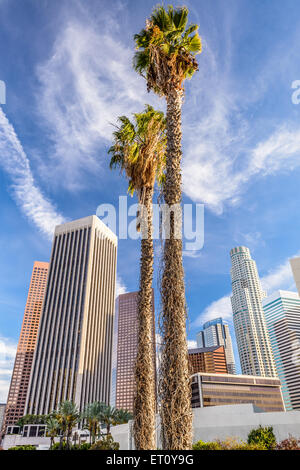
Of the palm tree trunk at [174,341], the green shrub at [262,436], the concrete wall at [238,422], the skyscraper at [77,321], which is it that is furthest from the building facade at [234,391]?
the palm tree trunk at [174,341]

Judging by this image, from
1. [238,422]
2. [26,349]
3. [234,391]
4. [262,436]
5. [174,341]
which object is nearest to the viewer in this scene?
[174,341]

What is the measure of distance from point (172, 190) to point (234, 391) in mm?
109339

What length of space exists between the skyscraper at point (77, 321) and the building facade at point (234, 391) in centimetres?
3245

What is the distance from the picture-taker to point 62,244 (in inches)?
4373

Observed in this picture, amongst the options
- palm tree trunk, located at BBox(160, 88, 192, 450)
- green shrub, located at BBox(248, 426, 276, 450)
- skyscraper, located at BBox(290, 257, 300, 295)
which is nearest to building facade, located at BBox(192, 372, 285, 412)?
green shrub, located at BBox(248, 426, 276, 450)

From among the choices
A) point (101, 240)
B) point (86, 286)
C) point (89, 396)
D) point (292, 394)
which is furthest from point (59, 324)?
point (292, 394)

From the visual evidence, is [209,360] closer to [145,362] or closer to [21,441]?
[21,441]

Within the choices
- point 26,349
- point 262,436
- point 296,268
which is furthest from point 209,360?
point 296,268

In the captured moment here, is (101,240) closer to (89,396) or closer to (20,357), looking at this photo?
(89,396)

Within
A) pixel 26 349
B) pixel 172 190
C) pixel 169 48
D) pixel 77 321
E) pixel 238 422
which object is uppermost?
pixel 26 349

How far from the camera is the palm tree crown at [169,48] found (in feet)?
31.3

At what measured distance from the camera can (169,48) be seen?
9680 mm

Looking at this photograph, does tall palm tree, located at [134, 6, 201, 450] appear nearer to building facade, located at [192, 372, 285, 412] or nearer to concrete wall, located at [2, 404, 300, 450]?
concrete wall, located at [2, 404, 300, 450]

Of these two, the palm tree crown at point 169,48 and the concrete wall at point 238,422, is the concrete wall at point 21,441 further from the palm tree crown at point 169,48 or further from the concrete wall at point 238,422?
the palm tree crown at point 169,48
